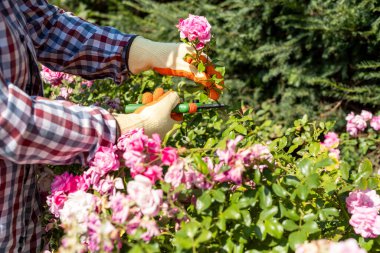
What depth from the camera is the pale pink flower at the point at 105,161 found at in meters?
1.24

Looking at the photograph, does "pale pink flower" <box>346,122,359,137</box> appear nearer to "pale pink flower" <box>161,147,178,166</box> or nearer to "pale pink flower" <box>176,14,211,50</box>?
"pale pink flower" <box>176,14,211,50</box>

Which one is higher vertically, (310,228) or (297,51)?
(310,228)

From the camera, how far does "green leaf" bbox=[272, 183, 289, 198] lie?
1143mm

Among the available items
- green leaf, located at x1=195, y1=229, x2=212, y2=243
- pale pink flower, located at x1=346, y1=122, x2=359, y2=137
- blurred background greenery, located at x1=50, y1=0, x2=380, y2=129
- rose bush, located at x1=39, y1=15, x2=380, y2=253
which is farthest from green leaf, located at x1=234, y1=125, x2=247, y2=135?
blurred background greenery, located at x1=50, y1=0, x2=380, y2=129

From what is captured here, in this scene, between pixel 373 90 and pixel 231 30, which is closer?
pixel 373 90

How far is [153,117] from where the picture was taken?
135 cm

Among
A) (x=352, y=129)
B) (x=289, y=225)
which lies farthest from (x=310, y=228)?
(x=352, y=129)

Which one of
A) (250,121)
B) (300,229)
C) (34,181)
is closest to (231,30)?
(250,121)

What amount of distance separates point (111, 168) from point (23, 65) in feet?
1.19

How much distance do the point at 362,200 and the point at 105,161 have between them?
0.62 metres

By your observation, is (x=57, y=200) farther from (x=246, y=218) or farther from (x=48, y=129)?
(x=246, y=218)

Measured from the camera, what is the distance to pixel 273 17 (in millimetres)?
3316

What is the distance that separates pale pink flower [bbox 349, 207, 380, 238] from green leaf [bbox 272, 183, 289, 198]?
186 mm

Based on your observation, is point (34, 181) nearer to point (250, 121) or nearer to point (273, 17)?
point (250, 121)
